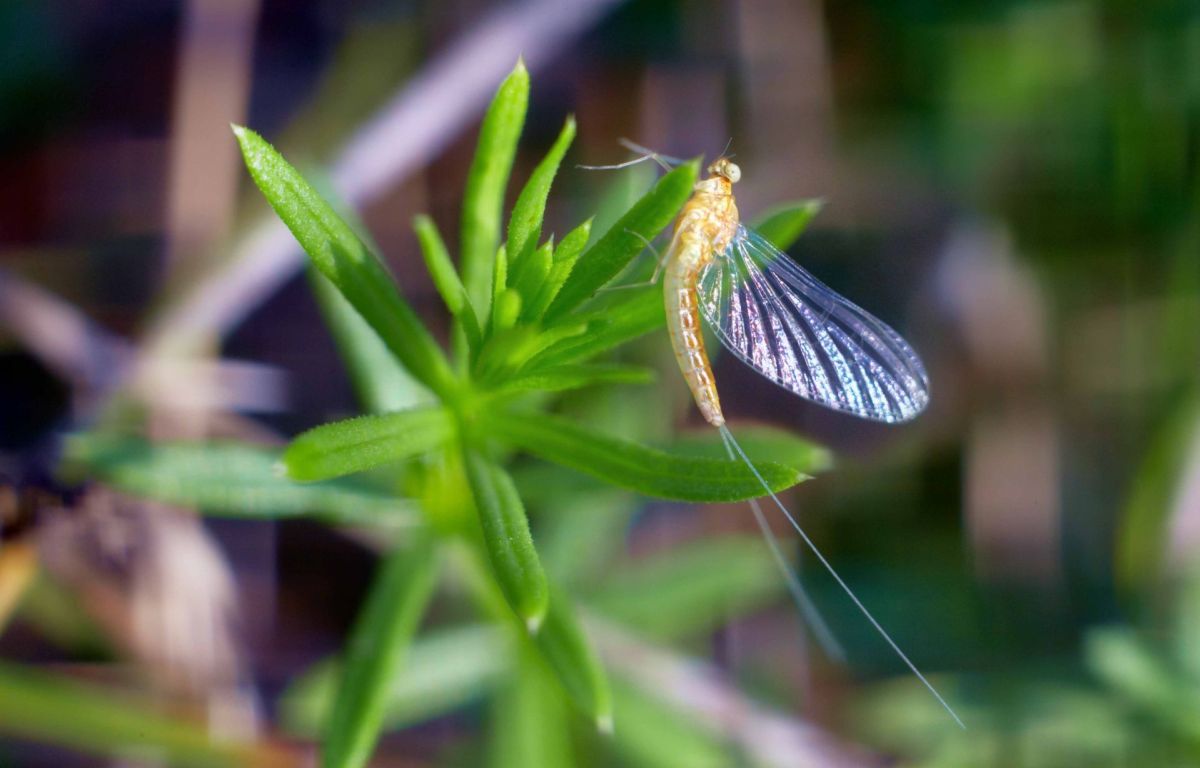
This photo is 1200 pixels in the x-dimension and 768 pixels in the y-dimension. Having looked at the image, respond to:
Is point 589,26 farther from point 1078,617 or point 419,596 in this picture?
point 1078,617

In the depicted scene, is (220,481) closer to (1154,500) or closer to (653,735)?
(653,735)

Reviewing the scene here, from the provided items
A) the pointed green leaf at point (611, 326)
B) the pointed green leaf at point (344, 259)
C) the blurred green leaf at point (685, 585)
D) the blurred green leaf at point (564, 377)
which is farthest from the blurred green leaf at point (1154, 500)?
the pointed green leaf at point (344, 259)

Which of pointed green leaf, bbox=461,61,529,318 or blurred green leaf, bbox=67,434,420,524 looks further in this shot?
blurred green leaf, bbox=67,434,420,524

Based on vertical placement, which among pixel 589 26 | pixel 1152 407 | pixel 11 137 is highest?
pixel 589 26

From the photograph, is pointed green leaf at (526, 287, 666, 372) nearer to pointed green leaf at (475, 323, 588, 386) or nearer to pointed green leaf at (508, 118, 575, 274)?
pointed green leaf at (475, 323, 588, 386)

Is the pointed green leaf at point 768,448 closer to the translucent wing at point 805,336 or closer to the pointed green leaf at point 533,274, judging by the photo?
the translucent wing at point 805,336

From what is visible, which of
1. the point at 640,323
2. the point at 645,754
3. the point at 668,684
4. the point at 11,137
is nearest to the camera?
the point at 640,323

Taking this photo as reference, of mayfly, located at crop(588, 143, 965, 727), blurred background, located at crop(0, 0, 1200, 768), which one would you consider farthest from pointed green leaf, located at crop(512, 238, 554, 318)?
blurred background, located at crop(0, 0, 1200, 768)

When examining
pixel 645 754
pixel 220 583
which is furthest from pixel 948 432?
pixel 220 583
